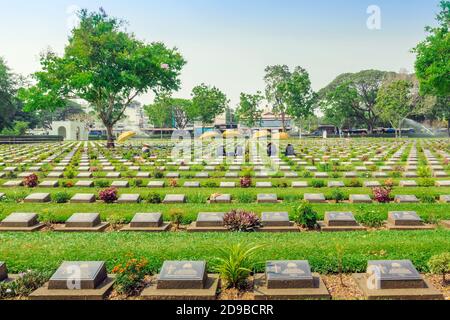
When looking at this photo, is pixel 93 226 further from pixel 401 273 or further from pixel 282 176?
pixel 282 176

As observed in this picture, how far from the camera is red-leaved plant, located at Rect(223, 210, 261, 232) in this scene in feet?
32.6

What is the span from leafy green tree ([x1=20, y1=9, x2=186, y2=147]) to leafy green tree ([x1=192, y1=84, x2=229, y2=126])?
38439 mm

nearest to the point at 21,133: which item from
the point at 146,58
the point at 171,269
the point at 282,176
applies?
the point at 146,58

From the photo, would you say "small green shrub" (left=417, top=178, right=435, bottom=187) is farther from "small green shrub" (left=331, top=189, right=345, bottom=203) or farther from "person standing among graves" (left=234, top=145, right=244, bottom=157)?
"person standing among graves" (left=234, top=145, right=244, bottom=157)

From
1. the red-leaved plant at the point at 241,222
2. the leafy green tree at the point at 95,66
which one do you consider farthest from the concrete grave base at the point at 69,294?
the leafy green tree at the point at 95,66

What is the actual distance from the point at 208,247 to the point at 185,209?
3.76m

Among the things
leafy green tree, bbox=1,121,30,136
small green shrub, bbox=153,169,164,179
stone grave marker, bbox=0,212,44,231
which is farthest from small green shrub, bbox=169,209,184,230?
leafy green tree, bbox=1,121,30,136

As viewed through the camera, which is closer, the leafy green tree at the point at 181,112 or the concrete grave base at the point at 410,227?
the concrete grave base at the point at 410,227

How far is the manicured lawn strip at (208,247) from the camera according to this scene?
7.74 m

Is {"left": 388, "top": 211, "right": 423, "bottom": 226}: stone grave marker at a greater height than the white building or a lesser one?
lesser

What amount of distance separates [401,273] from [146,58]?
108 ft

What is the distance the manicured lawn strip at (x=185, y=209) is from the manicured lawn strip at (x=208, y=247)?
157cm

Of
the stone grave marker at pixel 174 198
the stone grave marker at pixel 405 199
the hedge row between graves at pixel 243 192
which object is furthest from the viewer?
the hedge row between graves at pixel 243 192

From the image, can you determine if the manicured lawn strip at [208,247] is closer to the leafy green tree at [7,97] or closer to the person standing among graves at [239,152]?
the person standing among graves at [239,152]
